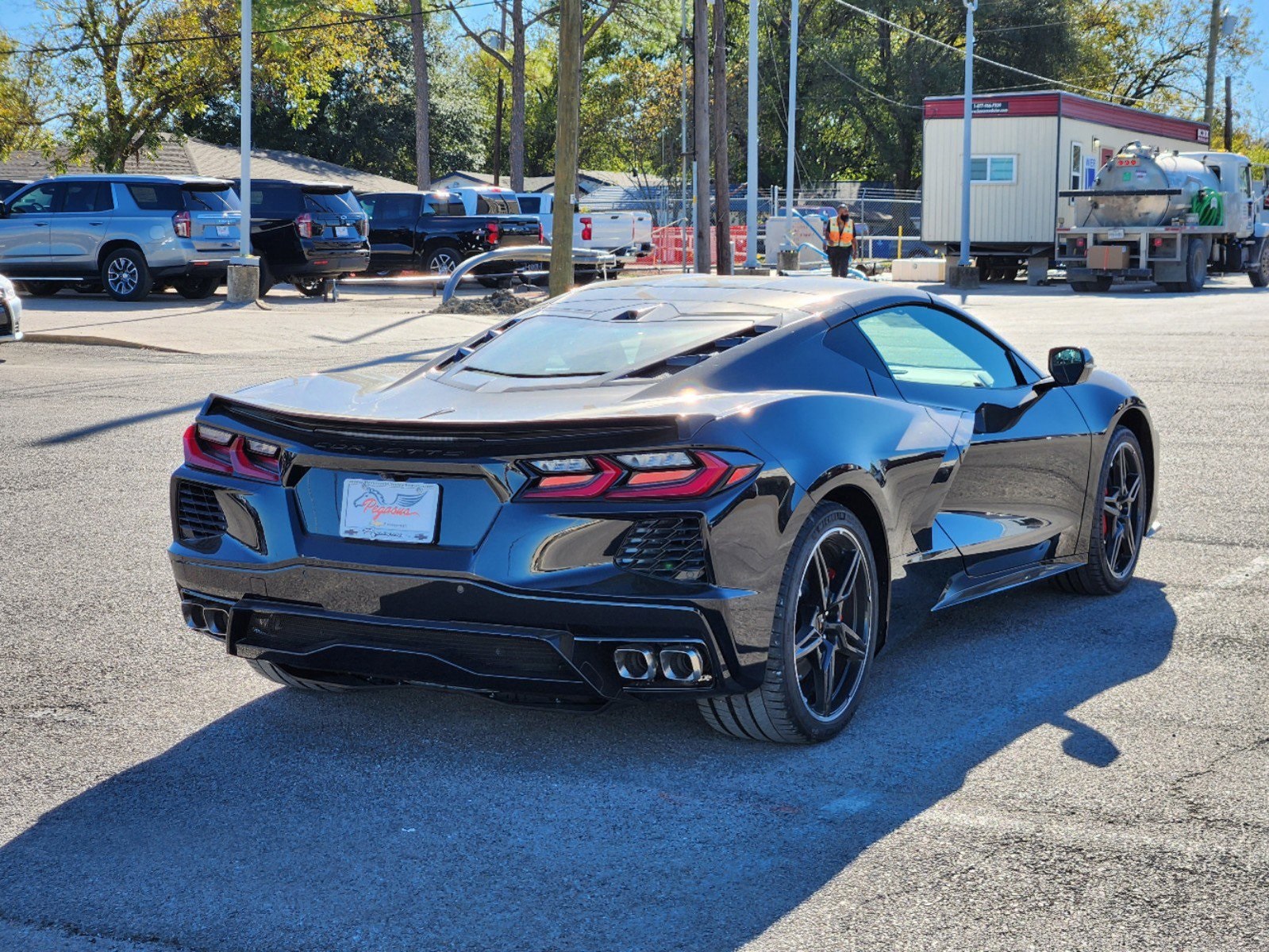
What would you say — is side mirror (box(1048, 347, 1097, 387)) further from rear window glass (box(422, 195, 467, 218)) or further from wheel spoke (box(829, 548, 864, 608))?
rear window glass (box(422, 195, 467, 218))

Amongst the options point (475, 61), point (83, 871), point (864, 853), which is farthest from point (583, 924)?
point (475, 61)

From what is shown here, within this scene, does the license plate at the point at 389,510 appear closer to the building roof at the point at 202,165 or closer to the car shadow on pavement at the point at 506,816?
the car shadow on pavement at the point at 506,816

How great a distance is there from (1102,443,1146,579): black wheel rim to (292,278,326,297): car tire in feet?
68.7

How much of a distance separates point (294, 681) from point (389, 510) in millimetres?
1178

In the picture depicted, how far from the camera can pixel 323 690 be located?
4.99 metres

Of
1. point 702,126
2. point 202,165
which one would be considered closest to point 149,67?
point 202,165

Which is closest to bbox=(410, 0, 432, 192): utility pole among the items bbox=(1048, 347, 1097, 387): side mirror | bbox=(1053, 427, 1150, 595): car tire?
bbox=(1053, 427, 1150, 595): car tire

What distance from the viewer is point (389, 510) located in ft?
13.2

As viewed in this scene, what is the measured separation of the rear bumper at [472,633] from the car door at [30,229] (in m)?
20.5

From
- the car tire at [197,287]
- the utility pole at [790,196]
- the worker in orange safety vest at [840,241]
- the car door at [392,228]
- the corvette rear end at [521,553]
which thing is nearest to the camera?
the corvette rear end at [521,553]

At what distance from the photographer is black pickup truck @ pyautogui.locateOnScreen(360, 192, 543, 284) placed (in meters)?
28.7

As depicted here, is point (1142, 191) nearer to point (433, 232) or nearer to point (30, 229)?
point (433, 232)

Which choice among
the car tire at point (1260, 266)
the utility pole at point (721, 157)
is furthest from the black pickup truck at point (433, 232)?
the car tire at point (1260, 266)

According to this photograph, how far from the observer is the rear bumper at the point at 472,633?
3.86m
